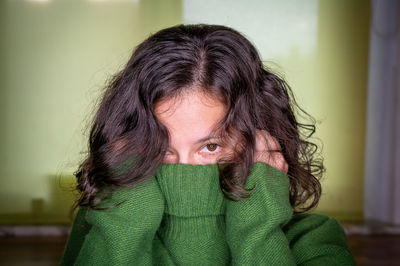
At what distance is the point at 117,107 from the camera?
90 cm

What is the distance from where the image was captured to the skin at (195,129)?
2.66 feet

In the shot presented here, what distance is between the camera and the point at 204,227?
0.82 meters

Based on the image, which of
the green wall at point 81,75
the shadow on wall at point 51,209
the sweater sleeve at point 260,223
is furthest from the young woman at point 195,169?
the shadow on wall at point 51,209

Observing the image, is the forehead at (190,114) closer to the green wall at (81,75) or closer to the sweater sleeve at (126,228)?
the sweater sleeve at (126,228)

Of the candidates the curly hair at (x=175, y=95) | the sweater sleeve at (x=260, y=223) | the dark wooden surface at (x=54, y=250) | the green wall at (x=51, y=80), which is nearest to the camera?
the sweater sleeve at (x=260, y=223)

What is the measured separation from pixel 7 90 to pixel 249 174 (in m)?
2.70

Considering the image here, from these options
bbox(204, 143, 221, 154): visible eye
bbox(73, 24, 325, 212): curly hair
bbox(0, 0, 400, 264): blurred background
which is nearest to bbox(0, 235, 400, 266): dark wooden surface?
bbox(0, 0, 400, 264): blurred background

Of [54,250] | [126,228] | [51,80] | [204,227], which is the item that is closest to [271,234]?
[204,227]

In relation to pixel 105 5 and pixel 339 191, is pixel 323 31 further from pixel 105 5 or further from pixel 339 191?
pixel 105 5

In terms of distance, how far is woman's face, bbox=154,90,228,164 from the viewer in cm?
81

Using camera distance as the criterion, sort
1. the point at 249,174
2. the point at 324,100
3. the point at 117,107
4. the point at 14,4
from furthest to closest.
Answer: the point at 324,100
the point at 14,4
the point at 117,107
the point at 249,174

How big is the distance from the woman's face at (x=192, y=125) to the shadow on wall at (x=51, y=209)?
2450mm

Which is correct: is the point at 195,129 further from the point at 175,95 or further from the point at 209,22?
the point at 209,22

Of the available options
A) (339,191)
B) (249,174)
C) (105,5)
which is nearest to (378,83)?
(339,191)
